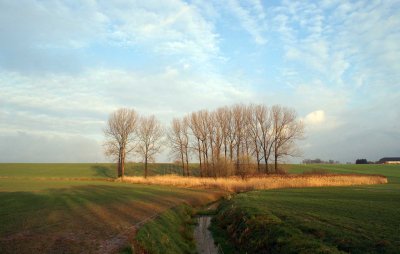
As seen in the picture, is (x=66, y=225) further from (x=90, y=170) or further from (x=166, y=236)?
(x=90, y=170)

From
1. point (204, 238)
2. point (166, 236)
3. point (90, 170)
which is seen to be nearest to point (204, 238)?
point (204, 238)

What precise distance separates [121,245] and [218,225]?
13.3 meters

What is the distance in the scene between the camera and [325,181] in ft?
187

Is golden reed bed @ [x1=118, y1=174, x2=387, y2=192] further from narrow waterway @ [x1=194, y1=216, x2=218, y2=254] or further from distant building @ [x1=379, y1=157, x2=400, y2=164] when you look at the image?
distant building @ [x1=379, y1=157, x2=400, y2=164]

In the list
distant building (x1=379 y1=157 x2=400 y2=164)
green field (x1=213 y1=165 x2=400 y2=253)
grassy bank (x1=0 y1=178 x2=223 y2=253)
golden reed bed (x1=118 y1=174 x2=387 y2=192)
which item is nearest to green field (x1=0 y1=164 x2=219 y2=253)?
grassy bank (x1=0 y1=178 x2=223 y2=253)

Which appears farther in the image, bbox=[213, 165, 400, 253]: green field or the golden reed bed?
the golden reed bed

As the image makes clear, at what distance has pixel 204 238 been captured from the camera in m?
22.9

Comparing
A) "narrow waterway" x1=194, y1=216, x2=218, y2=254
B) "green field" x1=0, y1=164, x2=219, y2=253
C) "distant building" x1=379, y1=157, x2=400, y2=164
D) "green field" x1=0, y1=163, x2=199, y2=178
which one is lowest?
"narrow waterway" x1=194, y1=216, x2=218, y2=254

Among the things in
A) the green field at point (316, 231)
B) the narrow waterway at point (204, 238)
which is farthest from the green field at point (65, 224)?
the green field at point (316, 231)

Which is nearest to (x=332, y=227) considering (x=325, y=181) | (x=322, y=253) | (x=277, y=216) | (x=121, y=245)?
(x=322, y=253)

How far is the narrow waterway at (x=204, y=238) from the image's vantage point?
1966 centimetres

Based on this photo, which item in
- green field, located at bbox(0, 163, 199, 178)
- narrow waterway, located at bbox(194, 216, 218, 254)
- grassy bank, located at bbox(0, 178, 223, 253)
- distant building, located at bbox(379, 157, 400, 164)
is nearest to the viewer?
grassy bank, located at bbox(0, 178, 223, 253)

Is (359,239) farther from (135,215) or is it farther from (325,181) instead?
(325,181)

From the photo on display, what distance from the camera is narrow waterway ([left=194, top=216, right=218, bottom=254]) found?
64.5ft
